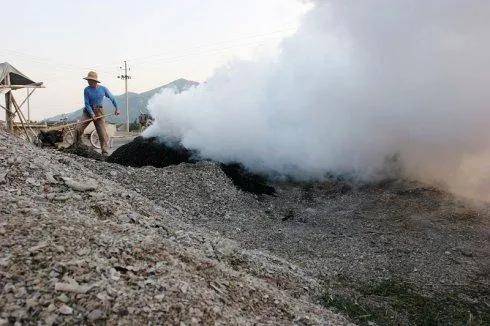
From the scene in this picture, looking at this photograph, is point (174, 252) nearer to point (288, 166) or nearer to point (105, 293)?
point (105, 293)

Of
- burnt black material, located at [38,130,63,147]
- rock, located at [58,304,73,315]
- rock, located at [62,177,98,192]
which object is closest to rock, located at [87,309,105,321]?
rock, located at [58,304,73,315]

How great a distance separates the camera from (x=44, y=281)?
12.3 feet

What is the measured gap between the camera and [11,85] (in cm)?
1192

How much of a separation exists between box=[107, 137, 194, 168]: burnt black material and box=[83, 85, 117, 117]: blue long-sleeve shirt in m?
2.02

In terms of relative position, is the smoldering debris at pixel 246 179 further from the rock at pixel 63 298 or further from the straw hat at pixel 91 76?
the rock at pixel 63 298

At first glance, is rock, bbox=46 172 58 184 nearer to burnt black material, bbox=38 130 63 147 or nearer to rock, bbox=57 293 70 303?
rock, bbox=57 293 70 303

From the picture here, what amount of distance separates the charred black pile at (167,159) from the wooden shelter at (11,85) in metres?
2.58

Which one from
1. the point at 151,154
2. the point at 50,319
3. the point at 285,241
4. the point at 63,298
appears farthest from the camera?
the point at 151,154

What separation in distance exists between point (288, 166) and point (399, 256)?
5.58m

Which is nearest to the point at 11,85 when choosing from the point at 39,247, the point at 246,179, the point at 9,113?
the point at 9,113

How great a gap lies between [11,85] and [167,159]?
446 centimetres

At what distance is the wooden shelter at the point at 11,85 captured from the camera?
456 inches

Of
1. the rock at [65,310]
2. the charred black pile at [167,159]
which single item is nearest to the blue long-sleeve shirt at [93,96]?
the charred black pile at [167,159]

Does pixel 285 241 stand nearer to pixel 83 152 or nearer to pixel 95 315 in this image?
pixel 95 315
